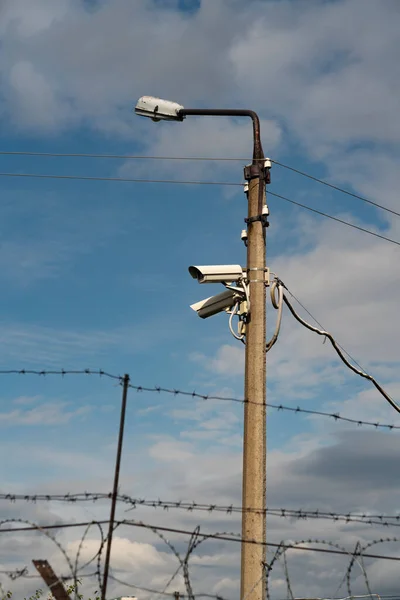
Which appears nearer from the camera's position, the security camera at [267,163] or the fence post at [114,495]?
the fence post at [114,495]

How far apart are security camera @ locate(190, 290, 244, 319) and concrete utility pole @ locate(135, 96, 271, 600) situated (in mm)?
255

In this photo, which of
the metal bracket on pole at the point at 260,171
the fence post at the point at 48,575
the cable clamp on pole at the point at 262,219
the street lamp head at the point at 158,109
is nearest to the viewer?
the fence post at the point at 48,575

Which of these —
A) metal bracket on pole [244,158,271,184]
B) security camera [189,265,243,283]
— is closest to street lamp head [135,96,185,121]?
metal bracket on pole [244,158,271,184]

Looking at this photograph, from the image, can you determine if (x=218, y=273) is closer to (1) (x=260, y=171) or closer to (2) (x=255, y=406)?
(1) (x=260, y=171)

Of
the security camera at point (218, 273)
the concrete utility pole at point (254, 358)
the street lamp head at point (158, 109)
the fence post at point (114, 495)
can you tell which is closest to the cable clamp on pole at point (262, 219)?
the concrete utility pole at point (254, 358)

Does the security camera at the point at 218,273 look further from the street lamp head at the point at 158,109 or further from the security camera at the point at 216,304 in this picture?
the street lamp head at the point at 158,109

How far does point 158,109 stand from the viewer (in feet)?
43.6

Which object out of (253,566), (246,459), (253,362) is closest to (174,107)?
(253,362)

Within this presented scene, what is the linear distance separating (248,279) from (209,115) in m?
2.85

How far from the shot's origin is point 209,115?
1365 cm

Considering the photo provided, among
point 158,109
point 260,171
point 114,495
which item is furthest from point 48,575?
point 158,109

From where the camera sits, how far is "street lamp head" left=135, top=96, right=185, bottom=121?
13.2 metres

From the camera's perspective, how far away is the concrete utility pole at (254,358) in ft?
36.2

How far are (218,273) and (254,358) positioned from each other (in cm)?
128
